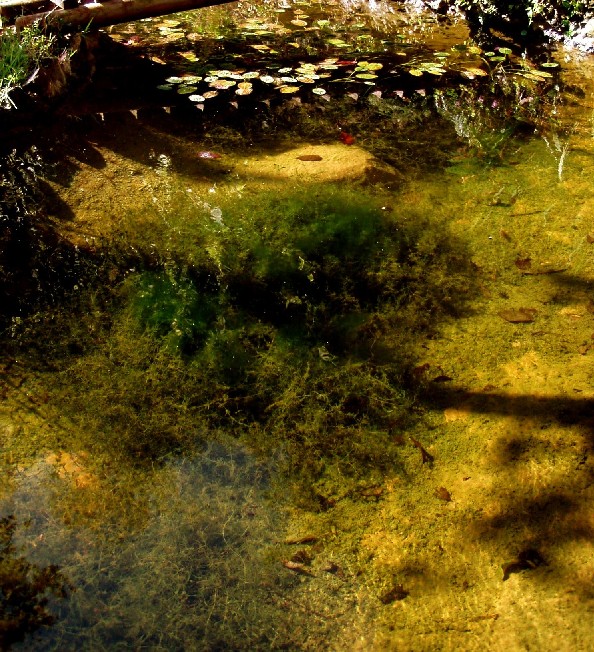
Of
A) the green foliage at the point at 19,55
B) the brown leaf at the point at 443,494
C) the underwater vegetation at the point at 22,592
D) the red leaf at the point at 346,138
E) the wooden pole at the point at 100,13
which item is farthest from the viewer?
the wooden pole at the point at 100,13

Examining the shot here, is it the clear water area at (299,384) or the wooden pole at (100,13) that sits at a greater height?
the wooden pole at (100,13)

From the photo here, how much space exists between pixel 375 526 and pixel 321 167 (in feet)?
8.31

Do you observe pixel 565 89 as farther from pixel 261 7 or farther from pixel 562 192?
pixel 261 7

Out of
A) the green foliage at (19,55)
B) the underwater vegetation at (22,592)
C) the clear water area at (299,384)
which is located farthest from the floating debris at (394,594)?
the green foliage at (19,55)

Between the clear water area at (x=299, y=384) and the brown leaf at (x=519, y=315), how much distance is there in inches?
1.0

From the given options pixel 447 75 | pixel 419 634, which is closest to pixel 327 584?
pixel 419 634

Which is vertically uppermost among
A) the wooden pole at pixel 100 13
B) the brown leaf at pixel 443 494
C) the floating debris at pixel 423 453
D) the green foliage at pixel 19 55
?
the wooden pole at pixel 100 13

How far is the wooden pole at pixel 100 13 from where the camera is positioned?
4477mm

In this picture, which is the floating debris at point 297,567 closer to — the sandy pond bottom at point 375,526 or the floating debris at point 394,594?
the sandy pond bottom at point 375,526

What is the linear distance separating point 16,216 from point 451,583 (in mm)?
3175

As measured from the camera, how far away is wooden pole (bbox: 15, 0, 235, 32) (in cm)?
448

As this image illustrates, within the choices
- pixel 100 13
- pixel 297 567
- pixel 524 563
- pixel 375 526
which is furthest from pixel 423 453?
pixel 100 13

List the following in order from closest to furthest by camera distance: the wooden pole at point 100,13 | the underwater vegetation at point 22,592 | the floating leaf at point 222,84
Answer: the underwater vegetation at point 22,592
the wooden pole at point 100,13
the floating leaf at point 222,84

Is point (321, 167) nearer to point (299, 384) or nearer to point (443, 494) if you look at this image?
point (299, 384)
